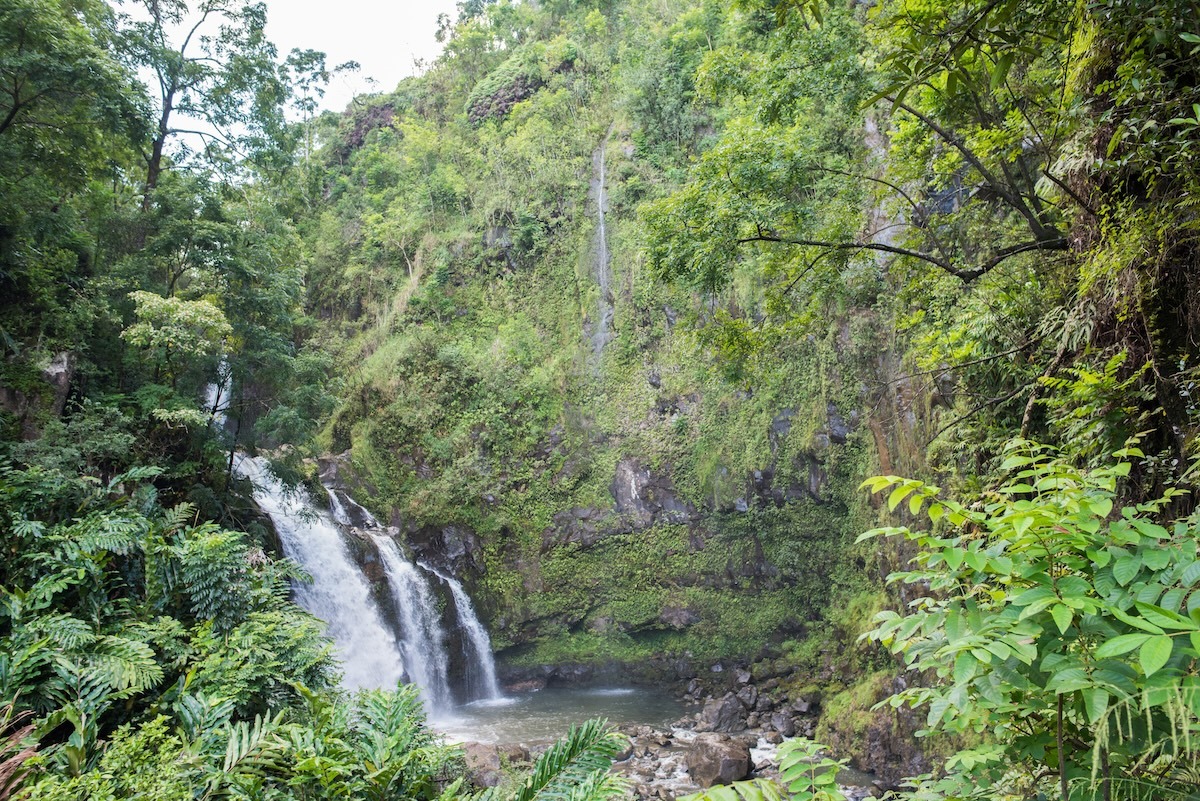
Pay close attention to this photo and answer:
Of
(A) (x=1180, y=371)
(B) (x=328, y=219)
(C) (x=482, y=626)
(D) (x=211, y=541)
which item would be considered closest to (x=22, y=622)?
(D) (x=211, y=541)

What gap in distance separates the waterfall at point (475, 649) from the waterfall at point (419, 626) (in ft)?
2.03

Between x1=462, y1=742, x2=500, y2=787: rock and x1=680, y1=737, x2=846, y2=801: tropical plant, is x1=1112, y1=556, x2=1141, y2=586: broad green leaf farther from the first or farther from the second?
x1=462, y1=742, x2=500, y2=787: rock

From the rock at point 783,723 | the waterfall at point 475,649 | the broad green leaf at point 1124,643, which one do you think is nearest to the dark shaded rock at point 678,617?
the rock at point 783,723

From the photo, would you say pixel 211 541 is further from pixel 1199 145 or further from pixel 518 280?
pixel 518 280

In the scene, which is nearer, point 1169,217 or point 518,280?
point 1169,217

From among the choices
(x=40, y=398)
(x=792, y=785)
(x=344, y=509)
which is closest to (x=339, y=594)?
(x=344, y=509)

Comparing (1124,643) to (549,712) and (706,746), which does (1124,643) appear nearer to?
(706,746)

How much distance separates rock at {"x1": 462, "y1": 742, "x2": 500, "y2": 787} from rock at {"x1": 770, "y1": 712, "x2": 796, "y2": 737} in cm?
459

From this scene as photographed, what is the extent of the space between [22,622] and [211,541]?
1.53 meters

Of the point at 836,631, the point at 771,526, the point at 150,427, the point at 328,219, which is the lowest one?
the point at 836,631

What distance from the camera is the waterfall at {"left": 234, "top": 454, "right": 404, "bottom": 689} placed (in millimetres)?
11352

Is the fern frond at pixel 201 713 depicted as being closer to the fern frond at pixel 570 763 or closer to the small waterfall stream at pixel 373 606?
the fern frond at pixel 570 763

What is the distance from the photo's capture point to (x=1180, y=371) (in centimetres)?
262

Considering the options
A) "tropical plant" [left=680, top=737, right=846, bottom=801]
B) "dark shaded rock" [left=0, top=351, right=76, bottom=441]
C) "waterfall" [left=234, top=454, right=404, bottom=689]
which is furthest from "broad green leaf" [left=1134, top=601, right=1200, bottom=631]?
"waterfall" [left=234, top=454, right=404, bottom=689]
